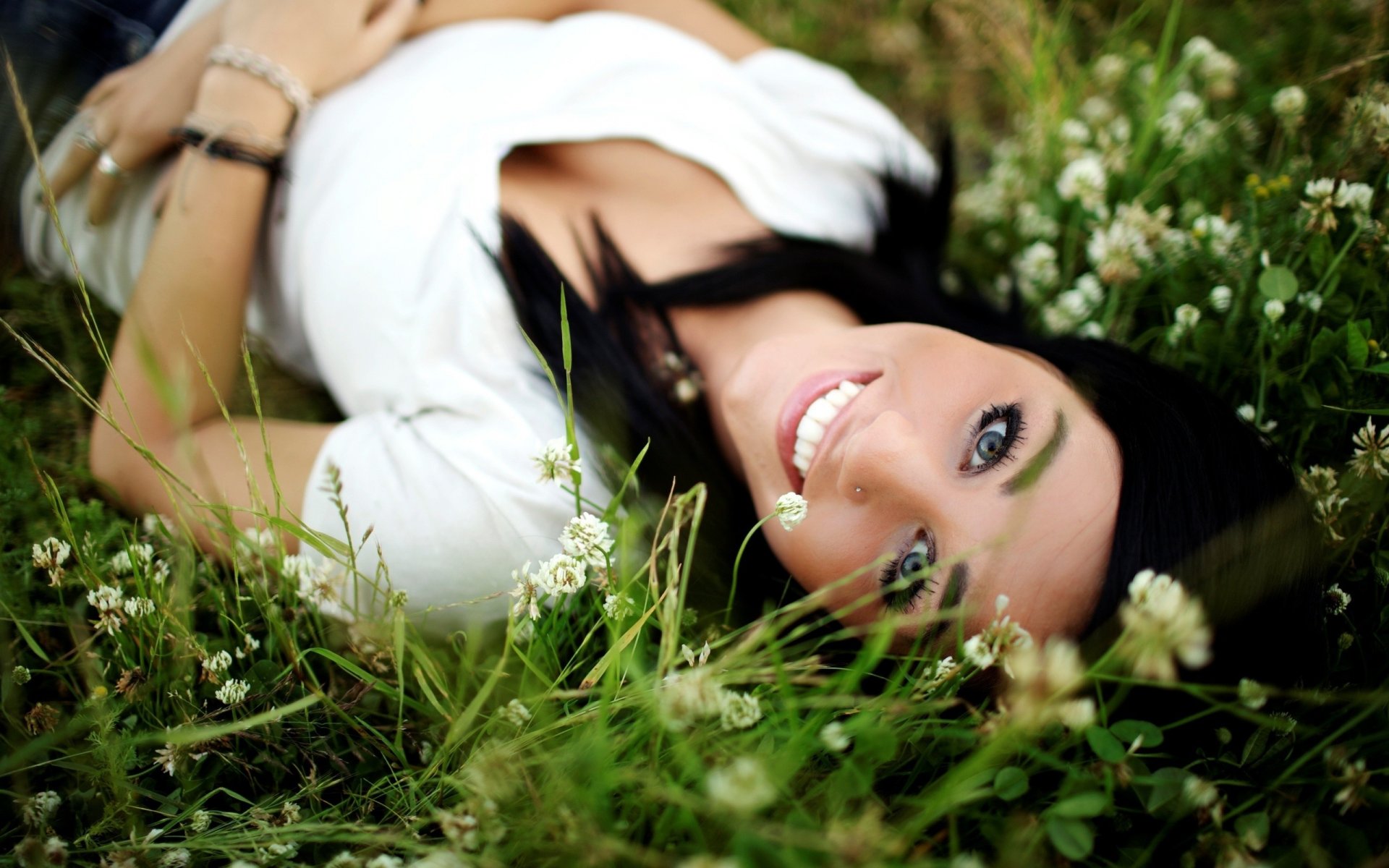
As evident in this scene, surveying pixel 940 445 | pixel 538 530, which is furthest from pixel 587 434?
pixel 940 445

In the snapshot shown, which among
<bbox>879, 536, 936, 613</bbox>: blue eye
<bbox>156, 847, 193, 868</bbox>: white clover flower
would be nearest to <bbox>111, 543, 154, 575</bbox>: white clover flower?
<bbox>156, 847, 193, 868</bbox>: white clover flower

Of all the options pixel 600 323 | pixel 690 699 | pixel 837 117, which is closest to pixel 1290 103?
pixel 837 117

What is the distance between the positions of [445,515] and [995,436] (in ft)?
4.09

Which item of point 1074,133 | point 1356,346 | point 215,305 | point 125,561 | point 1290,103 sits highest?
point 1290,103

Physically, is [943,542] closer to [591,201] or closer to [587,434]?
[587,434]

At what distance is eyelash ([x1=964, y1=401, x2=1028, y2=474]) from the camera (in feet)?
5.52

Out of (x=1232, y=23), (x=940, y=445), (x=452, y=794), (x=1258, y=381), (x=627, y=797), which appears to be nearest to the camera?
Result: (x=627, y=797)

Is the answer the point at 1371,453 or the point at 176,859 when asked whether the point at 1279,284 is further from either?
the point at 176,859

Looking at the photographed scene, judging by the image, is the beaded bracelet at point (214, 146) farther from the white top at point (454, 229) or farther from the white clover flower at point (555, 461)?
the white clover flower at point (555, 461)

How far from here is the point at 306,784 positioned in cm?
159

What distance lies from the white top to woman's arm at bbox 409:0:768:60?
72mm

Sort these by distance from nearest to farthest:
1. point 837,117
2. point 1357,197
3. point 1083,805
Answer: point 1083,805 → point 1357,197 → point 837,117

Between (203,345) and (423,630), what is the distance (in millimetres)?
1067

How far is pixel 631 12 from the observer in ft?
9.75
